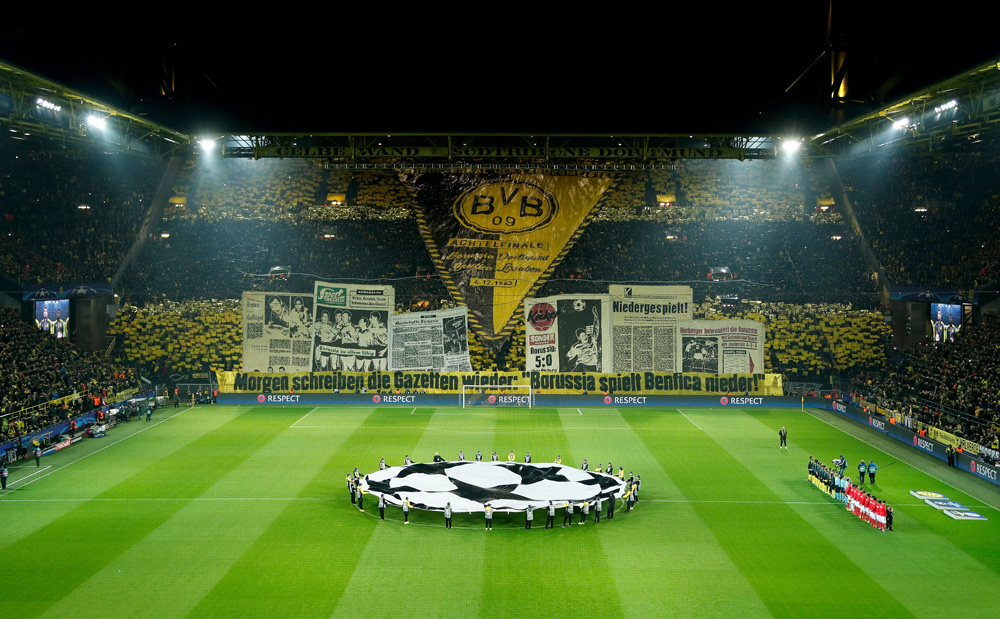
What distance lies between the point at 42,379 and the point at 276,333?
1304cm

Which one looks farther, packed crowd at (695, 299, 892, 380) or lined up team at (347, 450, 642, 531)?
packed crowd at (695, 299, 892, 380)

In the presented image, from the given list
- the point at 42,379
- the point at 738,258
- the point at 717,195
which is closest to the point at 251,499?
the point at 42,379

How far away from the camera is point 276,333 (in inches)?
1890

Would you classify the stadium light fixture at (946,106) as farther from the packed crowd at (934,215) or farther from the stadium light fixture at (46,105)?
the stadium light fixture at (46,105)

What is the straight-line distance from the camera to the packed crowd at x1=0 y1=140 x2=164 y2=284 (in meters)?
46.2

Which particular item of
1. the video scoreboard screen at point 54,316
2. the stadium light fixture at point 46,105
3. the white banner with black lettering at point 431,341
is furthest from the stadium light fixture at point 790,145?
the video scoreboard screen at point 54,316

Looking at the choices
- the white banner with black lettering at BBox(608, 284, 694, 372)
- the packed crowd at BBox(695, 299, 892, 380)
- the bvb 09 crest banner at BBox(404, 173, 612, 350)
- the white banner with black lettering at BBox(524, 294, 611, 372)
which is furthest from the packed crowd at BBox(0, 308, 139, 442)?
the packed crowd at BBox(695, 299, 892, 380)

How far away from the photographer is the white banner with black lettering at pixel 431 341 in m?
47.6

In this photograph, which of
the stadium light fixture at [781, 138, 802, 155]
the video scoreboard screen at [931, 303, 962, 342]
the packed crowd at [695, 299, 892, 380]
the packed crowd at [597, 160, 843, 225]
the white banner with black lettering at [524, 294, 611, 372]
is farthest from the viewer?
the packed crowd at [597, 160, 843, 225]

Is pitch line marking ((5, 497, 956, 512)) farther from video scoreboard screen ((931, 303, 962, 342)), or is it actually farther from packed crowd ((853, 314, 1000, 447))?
video scoreboard screen ((931, 303, 962, 342))

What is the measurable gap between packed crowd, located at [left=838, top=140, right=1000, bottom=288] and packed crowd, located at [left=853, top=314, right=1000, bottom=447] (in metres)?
4.14

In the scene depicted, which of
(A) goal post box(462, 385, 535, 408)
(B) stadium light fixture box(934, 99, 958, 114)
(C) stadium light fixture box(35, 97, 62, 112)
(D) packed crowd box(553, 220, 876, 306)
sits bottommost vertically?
(A) goal post box(462, 385, 535, 408)

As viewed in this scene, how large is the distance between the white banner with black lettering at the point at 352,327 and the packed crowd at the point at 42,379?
10865 mm

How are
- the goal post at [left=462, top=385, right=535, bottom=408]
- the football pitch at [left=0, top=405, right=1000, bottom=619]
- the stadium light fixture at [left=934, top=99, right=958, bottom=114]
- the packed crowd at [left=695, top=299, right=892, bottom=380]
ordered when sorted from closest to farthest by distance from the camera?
the football pitch at [left=0, top=405, right=1000, bottom=619] < the stadium light fixture at [left=934, top=99, right=958, bottom=114] < the goal post at [left=462, top=385, right=535, bottom=408] < the packed crowd at [left=695, top=299, right=892, bottom=380]
